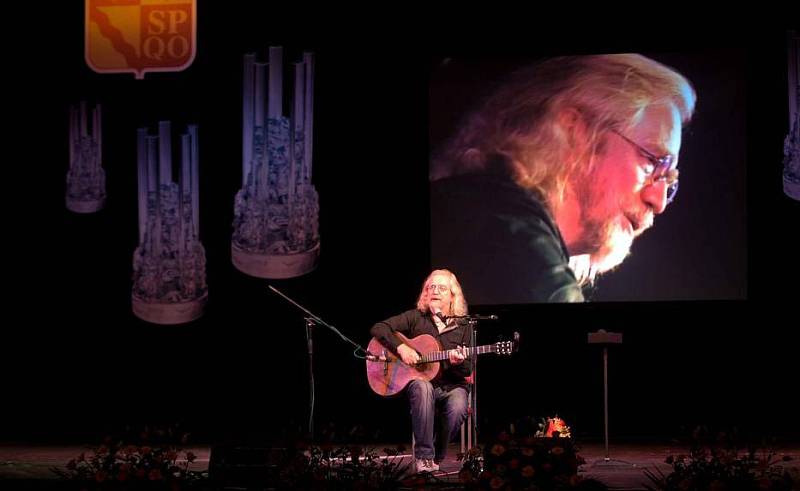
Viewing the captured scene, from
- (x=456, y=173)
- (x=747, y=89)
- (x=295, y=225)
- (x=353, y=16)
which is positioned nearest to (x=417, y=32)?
(x=353, y=16)

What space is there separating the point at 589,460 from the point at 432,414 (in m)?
1.09

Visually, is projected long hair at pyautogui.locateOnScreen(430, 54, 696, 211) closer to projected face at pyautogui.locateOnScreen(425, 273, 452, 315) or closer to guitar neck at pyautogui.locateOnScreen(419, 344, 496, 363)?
projected face at pyautogui.locateOnScreen(425, 273, 452, 315)

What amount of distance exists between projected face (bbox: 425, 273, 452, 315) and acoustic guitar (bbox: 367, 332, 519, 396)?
0.17 meters

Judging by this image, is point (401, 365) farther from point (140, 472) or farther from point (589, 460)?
point (140, 472)

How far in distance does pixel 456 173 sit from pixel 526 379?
145 cm

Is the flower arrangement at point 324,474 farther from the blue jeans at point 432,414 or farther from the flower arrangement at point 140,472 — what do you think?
the blue jeans at point 432,414

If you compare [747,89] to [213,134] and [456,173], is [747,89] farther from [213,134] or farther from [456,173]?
[213,134]

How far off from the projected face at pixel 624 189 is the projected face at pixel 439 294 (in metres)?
1.58

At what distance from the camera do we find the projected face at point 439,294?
5.82 metres

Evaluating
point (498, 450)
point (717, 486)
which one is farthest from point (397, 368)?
point (717, 486)

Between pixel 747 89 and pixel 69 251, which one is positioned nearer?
pixel 747 89

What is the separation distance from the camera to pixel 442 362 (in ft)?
18.7

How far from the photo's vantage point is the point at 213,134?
25.0 ft

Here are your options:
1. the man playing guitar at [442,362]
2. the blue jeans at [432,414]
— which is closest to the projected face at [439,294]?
the man playing guitar at [442,362]
